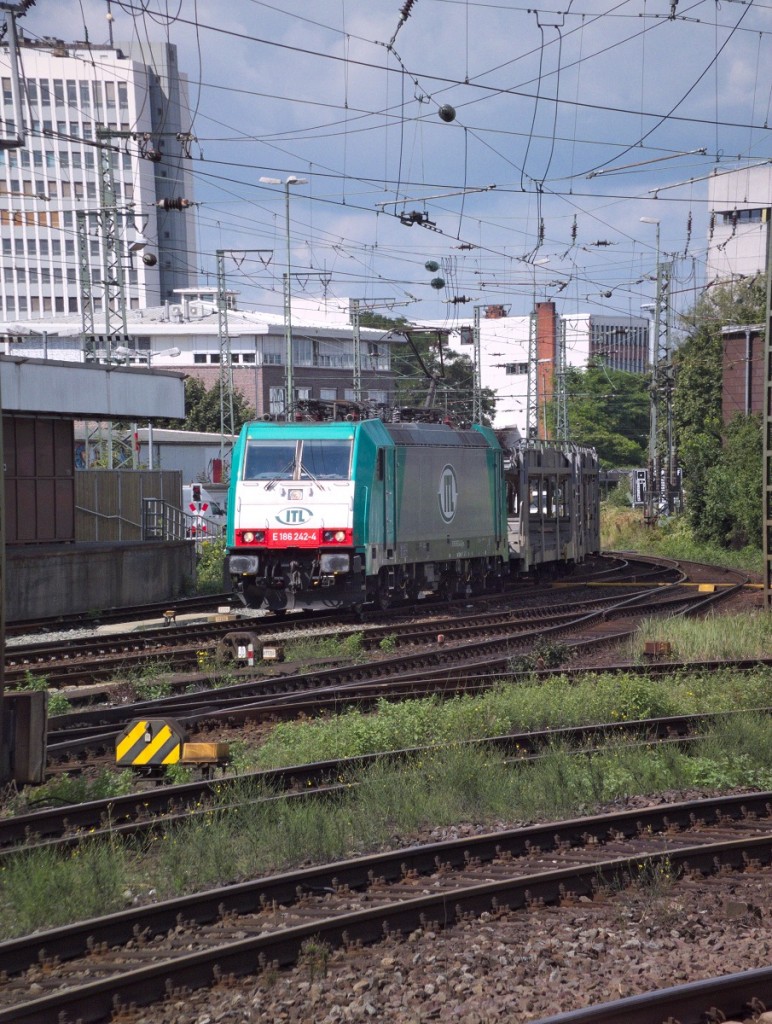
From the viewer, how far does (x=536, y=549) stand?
93.4 feet

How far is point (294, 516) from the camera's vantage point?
784 inches

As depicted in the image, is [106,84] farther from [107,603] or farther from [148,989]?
[148,989]

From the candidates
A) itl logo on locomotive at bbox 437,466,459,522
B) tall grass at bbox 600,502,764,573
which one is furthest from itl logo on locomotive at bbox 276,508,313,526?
tall grass at bbox 600,502,764,573

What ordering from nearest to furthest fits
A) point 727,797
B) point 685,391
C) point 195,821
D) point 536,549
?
point 195,821 < point 727,797 < point 536,549 < point 685,391

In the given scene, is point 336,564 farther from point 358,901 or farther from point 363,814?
point 358,901

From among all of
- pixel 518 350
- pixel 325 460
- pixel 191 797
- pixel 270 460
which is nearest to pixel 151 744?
pixel 191 797

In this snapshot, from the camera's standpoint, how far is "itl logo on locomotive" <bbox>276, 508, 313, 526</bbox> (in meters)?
19.8

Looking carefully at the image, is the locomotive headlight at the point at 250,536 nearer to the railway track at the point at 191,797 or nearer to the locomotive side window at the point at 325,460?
the locomotive side window at the point at 325,460

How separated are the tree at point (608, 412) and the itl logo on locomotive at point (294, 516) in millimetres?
68541

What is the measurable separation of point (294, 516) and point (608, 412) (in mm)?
78041

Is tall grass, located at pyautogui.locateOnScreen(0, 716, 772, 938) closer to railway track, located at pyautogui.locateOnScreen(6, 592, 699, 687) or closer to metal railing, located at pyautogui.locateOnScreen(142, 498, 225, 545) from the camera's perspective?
railway track, located at pyautogui.locateOnScreen(6, 592, 699, 687)

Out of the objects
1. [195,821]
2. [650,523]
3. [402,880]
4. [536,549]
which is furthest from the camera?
[650,523]

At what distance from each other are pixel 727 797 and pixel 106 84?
11852 cm

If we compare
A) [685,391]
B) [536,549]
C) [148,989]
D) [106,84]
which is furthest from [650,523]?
[106,84]
